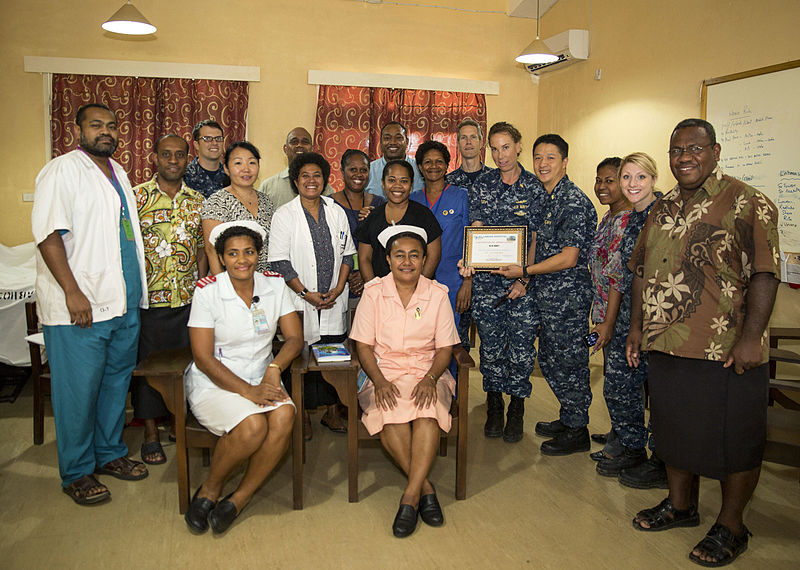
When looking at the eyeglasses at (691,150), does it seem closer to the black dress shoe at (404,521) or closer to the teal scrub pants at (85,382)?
the black dress shoe at (404,521)

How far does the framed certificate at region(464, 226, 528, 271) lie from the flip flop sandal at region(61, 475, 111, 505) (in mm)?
2354

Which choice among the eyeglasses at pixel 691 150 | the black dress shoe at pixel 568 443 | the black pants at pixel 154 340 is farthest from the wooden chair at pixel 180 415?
the eyeglasses at pixel 691 150

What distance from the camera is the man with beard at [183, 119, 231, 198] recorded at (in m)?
4.20

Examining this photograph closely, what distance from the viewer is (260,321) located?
3.04m

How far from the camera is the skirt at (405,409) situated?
2.93 metres

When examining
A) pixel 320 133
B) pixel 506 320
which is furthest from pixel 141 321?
pixel 320 133

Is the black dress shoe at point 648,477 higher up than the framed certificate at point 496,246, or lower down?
lower down

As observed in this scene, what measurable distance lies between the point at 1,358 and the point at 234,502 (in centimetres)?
272

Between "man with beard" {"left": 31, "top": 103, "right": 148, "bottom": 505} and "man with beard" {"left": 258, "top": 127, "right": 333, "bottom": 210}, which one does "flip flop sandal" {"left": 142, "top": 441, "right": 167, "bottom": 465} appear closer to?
"man with beard" {"left": 31, "top": 103, "right": 148, "bottom": 505}

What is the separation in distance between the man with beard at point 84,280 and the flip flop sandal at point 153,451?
32cm

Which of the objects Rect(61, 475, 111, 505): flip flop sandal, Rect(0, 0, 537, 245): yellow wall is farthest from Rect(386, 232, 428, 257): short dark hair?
Rect(0, 0, 537, 245): yellow wall

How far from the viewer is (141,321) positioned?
3.47 m

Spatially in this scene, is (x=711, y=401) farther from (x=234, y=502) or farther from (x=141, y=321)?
(x=141, y=321)

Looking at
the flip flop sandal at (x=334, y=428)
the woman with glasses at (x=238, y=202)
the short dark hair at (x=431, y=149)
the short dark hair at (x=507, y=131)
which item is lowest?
the flip flop sandal at (x=334, y=428)
